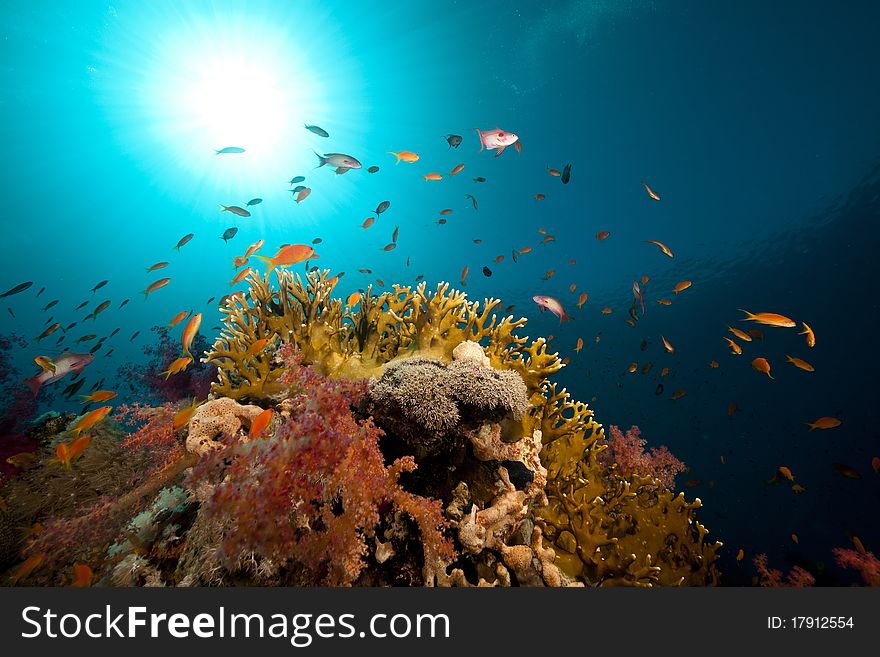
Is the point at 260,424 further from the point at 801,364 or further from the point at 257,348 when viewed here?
the point at 801,364

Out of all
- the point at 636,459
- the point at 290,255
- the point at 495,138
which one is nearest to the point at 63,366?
the point at 290,255

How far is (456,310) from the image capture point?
197 inches

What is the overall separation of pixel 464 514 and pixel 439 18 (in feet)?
127

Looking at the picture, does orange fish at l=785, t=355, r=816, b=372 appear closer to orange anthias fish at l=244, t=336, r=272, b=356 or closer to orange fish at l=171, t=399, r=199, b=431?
orange anthias fish at l=244, t=336, r=272, b=356

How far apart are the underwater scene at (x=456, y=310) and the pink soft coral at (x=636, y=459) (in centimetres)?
11

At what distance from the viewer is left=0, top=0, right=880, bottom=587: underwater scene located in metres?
2.91

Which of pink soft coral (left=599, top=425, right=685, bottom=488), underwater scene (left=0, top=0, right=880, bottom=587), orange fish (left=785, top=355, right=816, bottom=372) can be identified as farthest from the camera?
orange fish (left=785, top=355, right=816, bottom=372)

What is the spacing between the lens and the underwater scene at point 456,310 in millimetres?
2908

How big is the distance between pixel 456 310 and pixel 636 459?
4934 mm

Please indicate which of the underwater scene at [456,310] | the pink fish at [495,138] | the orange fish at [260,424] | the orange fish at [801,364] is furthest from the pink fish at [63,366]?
the orange fish at [801,364]

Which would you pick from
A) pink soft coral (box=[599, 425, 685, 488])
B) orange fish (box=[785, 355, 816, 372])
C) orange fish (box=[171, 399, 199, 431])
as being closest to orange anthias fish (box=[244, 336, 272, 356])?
orange fish (box=[171, 399, 199, 431])

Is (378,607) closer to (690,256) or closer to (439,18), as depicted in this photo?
(439,18)

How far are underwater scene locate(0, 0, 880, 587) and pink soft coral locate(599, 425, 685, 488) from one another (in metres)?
0.11

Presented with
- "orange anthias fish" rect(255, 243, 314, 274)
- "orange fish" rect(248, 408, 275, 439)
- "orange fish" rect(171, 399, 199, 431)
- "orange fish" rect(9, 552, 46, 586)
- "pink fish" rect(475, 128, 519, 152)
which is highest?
"pink fish" rect(475, 128, 519, 152)
